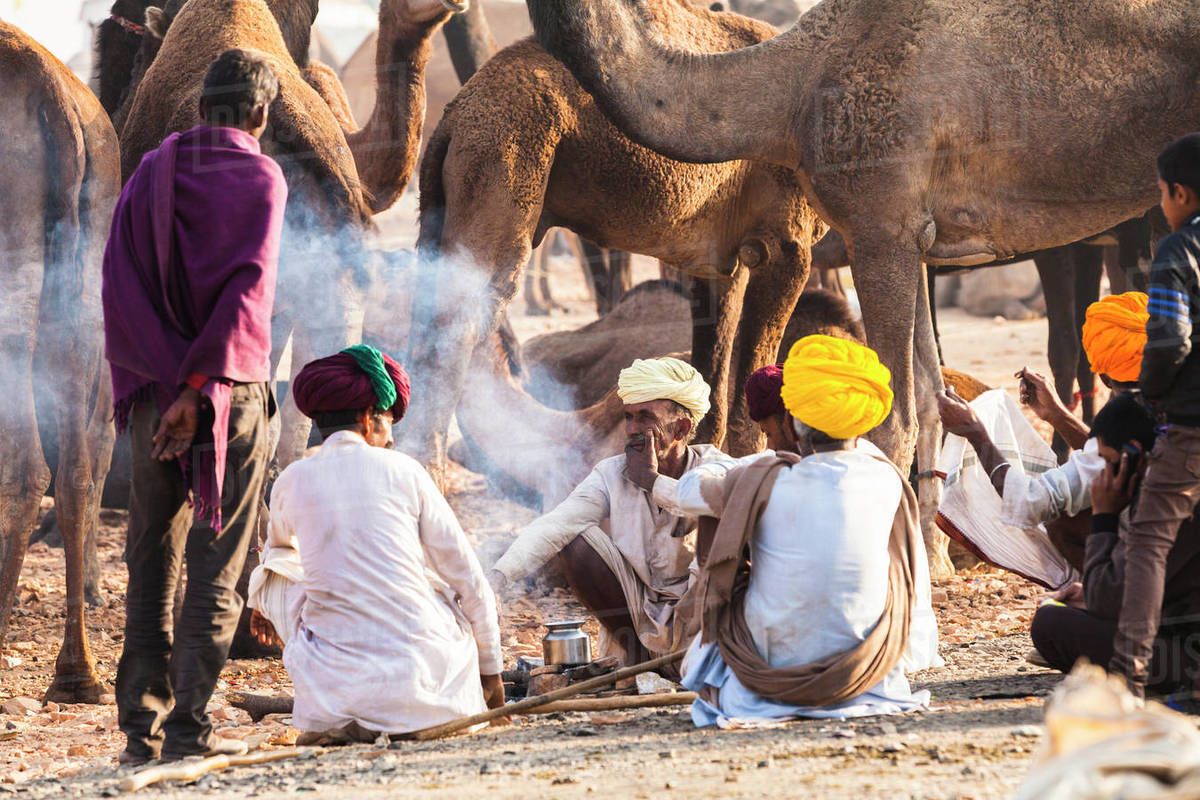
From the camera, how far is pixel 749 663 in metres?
4.29

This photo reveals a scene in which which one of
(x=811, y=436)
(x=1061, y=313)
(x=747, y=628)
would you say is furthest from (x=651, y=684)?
(x=1061, y=313)

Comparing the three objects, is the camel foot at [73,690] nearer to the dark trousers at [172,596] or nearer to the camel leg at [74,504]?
the camel leg at [74,504]

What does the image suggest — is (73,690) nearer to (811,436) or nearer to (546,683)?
(546,683)

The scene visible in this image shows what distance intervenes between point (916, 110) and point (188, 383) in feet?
12.7

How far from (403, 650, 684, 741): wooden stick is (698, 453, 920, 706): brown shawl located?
40 cm

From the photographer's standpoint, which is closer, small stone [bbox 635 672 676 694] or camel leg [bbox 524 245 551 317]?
small stone [bbox 635 672 676 694]

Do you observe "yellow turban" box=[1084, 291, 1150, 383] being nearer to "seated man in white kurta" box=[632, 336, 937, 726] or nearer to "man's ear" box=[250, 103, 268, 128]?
"seated man in white kurta" box=[632, 336, 937, 726]

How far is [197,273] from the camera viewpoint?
4082 millimetres

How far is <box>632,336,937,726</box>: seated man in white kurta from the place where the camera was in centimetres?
424

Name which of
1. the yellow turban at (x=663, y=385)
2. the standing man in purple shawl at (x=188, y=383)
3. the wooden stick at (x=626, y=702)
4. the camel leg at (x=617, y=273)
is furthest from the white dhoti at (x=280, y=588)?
the camel leg at (x=617, y=273)

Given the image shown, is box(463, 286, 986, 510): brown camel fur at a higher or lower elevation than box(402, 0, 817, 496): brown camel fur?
lower

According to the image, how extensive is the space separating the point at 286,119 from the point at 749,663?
3.78 meters

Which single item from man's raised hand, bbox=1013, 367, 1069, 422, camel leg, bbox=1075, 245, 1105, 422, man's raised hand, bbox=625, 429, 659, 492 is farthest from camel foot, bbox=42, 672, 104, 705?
camel leg, bbox=1075, 245, 1105, 422

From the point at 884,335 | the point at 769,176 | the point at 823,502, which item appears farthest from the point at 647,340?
the point at 823,502
